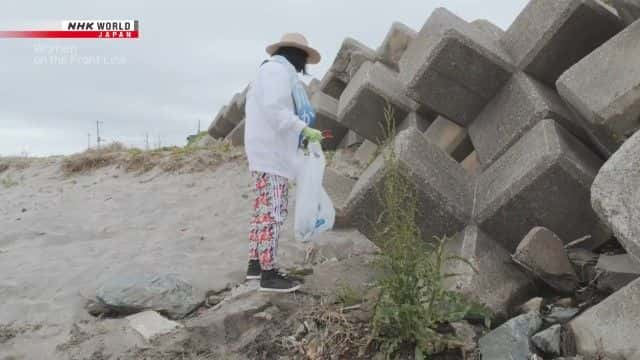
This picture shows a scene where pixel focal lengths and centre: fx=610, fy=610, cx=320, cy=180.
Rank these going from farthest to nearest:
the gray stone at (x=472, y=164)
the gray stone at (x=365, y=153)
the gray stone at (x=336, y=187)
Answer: the gray stone at (x=365, y=153) → the gray stone at (x=336, y=187) → the gray stone at (x=472, y=164)

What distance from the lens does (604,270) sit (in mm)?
2930

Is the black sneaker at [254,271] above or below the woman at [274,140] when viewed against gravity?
below

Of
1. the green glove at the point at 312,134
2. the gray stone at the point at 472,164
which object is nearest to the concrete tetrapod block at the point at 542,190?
the gray stone at the point at 472,164

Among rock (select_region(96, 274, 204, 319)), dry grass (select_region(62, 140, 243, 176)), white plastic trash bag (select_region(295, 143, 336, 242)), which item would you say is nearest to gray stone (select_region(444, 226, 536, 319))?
white plastic trash bag (select_region(295, 143, 336, 242))

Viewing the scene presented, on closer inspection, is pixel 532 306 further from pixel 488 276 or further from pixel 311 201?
pixel 311 201

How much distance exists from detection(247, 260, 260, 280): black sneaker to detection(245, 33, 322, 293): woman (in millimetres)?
43

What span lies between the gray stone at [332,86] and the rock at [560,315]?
4682 mm

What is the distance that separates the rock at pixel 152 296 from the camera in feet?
10.8

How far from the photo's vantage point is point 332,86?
7.18 m

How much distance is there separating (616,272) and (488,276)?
589 millimetres

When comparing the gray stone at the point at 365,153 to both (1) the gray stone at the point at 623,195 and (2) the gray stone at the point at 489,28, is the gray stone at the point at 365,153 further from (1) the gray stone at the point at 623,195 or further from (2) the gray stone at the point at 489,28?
(1) the gray stone at the point at 623,195

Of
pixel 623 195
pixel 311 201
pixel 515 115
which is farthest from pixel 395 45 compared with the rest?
pixel 623 195

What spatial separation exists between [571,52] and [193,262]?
2.80 meters

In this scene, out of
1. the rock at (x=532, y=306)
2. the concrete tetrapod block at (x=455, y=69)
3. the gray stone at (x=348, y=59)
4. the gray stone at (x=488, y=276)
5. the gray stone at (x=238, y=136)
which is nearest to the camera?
the rock at (x=532, y=306)
